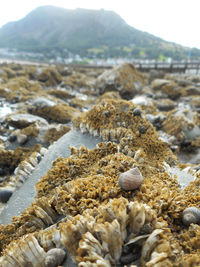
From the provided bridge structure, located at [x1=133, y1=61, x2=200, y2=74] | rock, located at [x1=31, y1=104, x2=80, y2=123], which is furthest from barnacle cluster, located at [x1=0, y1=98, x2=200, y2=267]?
bridge structure, located at [x1=133, y1=61, x2=200, y2=74]

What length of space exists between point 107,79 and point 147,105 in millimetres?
5478

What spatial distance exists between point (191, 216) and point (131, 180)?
1.94 ft

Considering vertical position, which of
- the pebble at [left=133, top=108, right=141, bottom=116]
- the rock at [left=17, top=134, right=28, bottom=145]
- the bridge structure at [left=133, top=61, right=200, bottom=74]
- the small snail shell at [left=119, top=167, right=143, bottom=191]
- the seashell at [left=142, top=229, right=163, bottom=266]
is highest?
the bridge structure at [left=133, top=61, right=200, bottom=74]

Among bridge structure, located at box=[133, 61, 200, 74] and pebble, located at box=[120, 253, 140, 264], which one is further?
bridge structure, located at box=[133, 61, 200, 74]

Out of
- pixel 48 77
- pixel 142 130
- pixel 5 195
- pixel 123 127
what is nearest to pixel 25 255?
pixel 5 195

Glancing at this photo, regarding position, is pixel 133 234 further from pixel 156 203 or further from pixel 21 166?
pixel 21 166

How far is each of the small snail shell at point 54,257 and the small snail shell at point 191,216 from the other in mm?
1057

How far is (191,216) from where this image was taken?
1.71 metres

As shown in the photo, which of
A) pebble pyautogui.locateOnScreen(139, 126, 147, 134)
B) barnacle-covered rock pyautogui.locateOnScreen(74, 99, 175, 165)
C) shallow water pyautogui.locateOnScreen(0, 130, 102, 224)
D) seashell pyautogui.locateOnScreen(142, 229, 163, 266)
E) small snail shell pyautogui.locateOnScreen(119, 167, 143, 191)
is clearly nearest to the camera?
seashell pyautogui.locateOnScreen(142, 229, 163, 266)

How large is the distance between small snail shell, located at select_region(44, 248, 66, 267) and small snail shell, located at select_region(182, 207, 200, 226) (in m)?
1.06

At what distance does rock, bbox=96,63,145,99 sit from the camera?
43.1 feet

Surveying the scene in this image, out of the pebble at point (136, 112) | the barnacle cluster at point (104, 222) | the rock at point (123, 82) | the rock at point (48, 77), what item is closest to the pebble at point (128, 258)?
the barnacle cluster at point (104, 222)

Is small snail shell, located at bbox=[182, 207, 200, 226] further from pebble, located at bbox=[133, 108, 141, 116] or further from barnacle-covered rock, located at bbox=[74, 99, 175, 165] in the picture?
pebble, located at bbox=[133, 108, 141, 116]

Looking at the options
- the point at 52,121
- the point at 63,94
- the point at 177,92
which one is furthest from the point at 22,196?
the point at 177,92
